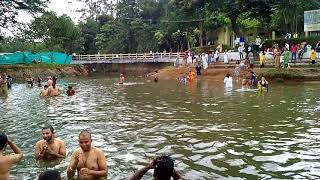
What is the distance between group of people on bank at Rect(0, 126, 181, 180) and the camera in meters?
5.08

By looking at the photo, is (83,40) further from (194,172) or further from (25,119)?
(194,172)

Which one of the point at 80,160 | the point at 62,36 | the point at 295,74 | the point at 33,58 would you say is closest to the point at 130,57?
the point at 33,58

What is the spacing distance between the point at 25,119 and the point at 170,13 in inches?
2030

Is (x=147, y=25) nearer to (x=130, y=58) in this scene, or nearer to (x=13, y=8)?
(x=130, y=58)

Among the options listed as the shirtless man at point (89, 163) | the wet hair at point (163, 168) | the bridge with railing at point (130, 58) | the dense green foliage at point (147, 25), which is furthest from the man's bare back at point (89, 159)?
the bridge with railing at point (130, 58)

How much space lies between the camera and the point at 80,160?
8031 mm

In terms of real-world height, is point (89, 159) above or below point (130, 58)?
below

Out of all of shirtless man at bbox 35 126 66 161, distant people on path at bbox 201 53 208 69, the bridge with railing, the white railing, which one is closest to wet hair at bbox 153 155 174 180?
shirtless man at bbox 35 126 66 161

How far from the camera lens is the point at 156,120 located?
15.8 meters

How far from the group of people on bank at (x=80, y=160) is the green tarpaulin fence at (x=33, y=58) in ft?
161

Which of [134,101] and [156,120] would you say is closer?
[156,120]

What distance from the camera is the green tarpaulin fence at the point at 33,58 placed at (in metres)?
55.8

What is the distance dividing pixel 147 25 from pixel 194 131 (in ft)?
196

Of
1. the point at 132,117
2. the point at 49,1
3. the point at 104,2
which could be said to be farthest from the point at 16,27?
Answer: the point at 104,2
